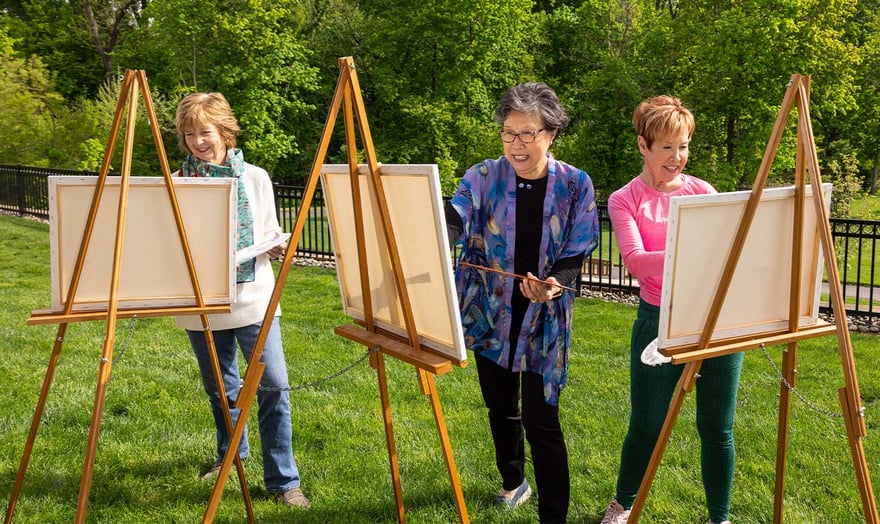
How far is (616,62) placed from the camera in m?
21.5

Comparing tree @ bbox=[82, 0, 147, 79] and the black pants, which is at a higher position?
tree @ bbox=[82, 0, 147, 79]

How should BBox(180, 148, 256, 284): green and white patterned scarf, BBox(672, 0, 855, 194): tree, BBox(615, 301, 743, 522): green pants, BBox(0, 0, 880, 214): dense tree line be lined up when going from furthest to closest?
1. BBox(0, 0, 880, 214): dense tree line
2. BBox(672, 0, 855, 194): tree
3. BBox(180, 148, 256, 284): green and white patterned scarf
4. BBox(615, 301, 743, 522): green pants

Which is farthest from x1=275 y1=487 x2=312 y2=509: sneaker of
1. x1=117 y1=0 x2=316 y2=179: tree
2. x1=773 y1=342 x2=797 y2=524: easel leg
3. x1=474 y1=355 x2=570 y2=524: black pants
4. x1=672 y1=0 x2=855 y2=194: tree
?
x1=117 y1=0 x2=316 y2=179: tree

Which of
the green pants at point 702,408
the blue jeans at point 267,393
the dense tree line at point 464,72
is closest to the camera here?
the green pants at point 702,408

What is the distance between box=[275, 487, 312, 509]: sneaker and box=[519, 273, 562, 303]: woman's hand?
5.17 ft

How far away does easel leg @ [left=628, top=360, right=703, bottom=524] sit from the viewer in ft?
8.58

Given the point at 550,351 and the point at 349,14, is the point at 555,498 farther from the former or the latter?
the point at 349,14

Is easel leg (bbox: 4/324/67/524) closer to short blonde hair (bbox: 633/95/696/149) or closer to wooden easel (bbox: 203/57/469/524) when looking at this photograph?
wooden easel (bbox: 203/57/469/524)

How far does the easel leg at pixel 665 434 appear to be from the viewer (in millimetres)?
2615

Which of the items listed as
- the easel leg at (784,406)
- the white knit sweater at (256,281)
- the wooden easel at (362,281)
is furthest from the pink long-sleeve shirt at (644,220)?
the white knit sweater at (256,281)

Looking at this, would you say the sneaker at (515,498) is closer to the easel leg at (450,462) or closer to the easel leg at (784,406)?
the easel leg at (450,462)

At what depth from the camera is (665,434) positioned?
103 inches

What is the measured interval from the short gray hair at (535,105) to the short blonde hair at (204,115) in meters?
1.26

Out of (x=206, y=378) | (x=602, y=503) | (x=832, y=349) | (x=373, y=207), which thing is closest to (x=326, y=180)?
(x=373, y=207)
